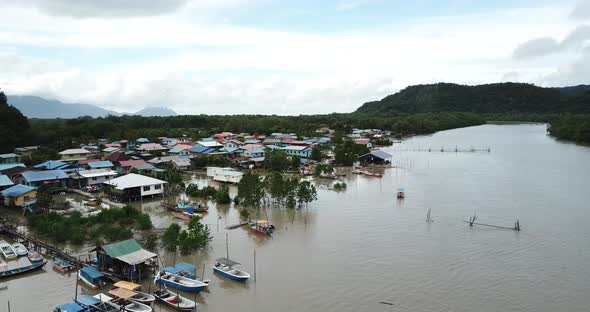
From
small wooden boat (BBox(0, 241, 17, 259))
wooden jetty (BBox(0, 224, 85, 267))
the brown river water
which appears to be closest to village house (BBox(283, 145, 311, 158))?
the brown river water

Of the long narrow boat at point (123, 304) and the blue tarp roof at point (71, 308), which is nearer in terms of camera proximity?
the blue tarp roof at point (71, 308)

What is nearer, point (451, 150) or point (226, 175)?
point (226, 175)

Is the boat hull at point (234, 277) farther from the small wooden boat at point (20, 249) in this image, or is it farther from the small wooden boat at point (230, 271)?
the small wooden boat at point (20, 249)

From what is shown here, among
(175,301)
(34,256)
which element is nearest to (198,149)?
(34,256)

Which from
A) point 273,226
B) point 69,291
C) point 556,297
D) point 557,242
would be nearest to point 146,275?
point 69,291

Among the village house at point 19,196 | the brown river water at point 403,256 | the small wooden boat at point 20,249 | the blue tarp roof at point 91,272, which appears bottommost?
the brown river water at point 403,256

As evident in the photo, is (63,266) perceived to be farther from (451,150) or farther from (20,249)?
(451,150)

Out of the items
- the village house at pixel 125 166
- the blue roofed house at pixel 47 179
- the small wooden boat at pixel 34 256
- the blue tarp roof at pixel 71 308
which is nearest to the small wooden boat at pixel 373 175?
the village house at pixel 125 166
